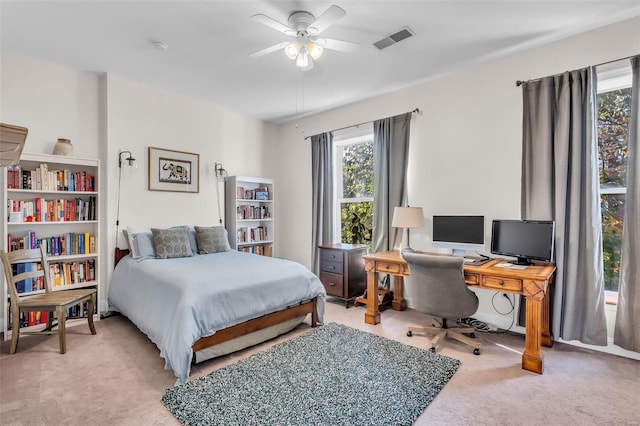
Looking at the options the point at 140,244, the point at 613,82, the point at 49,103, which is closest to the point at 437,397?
the point at 613,82

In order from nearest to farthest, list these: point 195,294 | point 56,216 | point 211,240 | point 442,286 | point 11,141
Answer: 1. point 11,141
2. point 195,294
3. point 442,286
4. point 56,216
5. point 211,240

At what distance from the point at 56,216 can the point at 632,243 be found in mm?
5126

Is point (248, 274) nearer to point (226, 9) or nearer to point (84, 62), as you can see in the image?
point (226, 9)

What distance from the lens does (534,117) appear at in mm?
2854

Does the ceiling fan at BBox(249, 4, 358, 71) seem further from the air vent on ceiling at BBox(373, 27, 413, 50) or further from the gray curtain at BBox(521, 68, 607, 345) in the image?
the gray curtain at BBox(521, 68, 607, 345)

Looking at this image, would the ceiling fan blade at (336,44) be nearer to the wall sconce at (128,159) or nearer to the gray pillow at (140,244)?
the wall sconce at (128,159)

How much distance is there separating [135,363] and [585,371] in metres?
3.38

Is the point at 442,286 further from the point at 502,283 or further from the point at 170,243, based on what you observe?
the point at 170,243

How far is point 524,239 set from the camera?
2719 mm

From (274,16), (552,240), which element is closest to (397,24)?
(274,16)

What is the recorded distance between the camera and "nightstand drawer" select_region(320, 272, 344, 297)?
3.91 meters

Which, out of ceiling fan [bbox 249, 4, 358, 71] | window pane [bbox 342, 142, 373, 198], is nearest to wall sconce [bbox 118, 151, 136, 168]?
ceiling fan [bbox 249, 4, 358, 71]

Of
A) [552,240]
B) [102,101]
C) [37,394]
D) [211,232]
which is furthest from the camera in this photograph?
[211,232]

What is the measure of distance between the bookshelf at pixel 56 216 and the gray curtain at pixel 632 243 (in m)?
4.82
